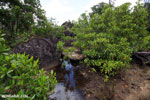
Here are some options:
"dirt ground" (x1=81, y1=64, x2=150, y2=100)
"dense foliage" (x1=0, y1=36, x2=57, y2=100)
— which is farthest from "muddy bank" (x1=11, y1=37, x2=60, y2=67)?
"dense foliage" (x1=0, y1=36, x2=57, y2=100)

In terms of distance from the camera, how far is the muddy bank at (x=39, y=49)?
774 cm

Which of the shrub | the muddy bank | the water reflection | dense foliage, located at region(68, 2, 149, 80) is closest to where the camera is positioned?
the shrub

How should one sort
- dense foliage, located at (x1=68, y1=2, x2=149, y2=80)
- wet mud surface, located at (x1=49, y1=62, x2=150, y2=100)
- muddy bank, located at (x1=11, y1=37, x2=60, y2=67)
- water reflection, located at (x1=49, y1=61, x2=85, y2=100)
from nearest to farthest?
dense foliage, located at (x1=68, y1=2, x2=149, y2=80), wet mud surface, located at (x1=49, y1=62, x2=150, y2=100), water reflection, located at (x1=49, y1=61, x2=85, y2=100), muddy bank, located at (x1=11, y1=37, x2=60, y2=67)

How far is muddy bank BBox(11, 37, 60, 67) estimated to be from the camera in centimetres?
774

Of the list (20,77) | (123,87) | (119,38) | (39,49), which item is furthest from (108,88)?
(39,49)

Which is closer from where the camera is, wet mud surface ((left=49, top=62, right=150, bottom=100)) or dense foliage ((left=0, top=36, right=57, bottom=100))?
dense foliage ((left=0, top=36, right=57, bottom=100))

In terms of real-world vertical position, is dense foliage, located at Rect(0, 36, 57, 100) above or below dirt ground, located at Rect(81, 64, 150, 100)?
above

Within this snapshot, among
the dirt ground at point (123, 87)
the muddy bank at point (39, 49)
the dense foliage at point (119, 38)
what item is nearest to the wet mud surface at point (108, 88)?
the dirt ground at point (123, 87)

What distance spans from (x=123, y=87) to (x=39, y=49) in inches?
340

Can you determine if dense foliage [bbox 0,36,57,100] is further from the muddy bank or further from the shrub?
the muddy bank

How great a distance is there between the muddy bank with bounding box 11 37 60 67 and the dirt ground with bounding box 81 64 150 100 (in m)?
5.31

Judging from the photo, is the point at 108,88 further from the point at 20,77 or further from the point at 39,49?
the point at 39,49

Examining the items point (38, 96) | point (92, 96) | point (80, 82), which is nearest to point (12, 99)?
point (38, 96)

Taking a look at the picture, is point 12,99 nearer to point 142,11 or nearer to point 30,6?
point 142,11
